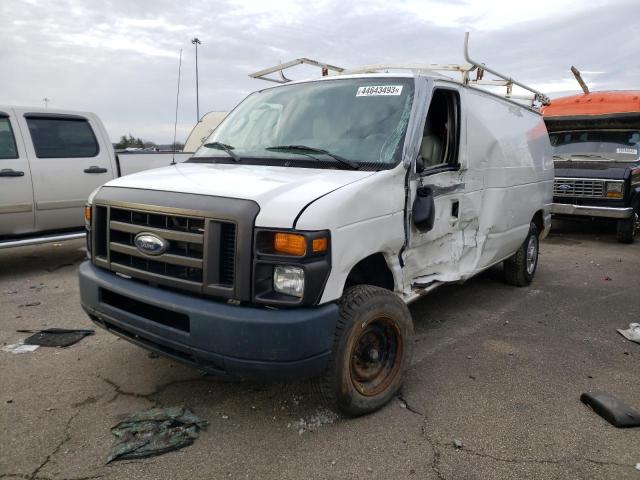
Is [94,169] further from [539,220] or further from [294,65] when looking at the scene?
[539,220]

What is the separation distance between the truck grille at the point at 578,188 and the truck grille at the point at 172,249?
26.9 ft

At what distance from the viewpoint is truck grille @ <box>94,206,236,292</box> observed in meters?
2.69

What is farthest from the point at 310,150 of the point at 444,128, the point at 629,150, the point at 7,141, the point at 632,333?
the point at 629,150

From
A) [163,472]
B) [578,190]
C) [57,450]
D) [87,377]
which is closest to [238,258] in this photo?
[163,472]

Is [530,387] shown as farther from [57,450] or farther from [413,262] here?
[57,450]

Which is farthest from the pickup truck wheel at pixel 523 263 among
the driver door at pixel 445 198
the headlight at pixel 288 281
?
the headlight at pixel 288 281

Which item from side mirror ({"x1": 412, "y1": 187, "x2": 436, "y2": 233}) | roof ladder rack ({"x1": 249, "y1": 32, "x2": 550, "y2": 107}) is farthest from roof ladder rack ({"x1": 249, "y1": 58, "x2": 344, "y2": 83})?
side mirror ({"x1": 412, "y1": 187, "x2": 436, "y2": 233})

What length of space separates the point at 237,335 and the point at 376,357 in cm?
107

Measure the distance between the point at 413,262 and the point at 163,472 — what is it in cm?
206

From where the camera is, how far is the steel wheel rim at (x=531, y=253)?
614cm

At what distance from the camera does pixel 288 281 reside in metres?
2.65

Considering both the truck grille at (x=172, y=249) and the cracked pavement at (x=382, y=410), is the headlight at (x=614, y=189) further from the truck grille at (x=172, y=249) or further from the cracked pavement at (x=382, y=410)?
the truck grille at (x=172, y=249)

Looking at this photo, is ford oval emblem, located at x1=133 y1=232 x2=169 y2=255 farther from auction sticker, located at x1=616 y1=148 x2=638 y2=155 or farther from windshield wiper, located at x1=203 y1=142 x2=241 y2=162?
auction sticker, located at x1=616 y1=148 x2=638 y2=155

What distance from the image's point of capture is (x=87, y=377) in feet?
12.0
